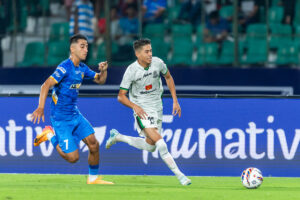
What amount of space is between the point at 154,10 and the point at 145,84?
6.59 metres

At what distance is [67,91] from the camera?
9.14 metres

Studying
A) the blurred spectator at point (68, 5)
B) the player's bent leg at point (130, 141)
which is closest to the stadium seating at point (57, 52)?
the blurred spectator at point (68, 5)

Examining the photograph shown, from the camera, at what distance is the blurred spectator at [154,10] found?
15.6 m

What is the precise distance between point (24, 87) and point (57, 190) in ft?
25.0

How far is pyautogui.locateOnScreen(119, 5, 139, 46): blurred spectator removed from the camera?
1560 cm

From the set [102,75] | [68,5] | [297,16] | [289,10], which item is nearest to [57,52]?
[68,5]

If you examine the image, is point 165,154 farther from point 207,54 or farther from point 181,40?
point 181,40

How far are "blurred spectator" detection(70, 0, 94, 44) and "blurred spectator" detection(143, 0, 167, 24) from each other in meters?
1.16

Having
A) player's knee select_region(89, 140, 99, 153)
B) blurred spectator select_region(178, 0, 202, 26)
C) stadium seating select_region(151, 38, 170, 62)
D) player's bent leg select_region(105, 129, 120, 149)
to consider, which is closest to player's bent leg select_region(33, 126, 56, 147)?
player's knee select_region(89, 140, 99, 153)

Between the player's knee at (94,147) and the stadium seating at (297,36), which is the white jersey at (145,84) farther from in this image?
the stadium seating at (297,36)

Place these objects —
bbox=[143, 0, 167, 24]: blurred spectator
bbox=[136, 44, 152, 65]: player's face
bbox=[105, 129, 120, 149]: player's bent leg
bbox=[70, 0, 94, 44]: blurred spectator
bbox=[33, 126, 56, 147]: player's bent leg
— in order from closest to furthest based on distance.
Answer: bbox=[136, 44, 152, 65]: player's face → bbox=[33, 126, 56, 147]: player's bent leg → bbox=[105, 129, 120, 149]: player's bent leg → bbox=[70, 0, 94, 44]: blurred spectator → bbox=[143, 0, 167, 24]: blurred spectator

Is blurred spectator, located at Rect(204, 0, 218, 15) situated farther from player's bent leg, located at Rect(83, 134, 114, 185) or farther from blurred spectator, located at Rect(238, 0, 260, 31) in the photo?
player's bent leg, located at Rect(83, 134, 114, 185)

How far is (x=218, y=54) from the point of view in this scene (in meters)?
15.5

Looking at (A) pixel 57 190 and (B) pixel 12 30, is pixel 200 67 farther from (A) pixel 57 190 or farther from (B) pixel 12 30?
(A) pixel 57 190
